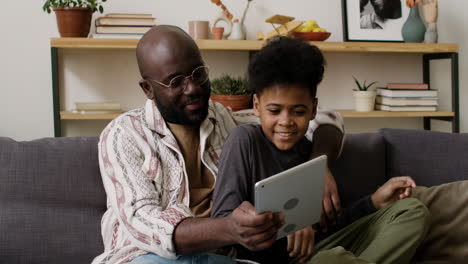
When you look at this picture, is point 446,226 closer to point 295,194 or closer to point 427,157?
point 427,157

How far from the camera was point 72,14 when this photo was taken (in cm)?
257

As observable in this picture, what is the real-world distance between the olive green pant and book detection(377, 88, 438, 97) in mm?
1578

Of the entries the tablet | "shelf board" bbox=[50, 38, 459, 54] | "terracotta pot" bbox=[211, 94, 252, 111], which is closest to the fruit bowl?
"shelf board" bbox=[50, 38, 459, 54]

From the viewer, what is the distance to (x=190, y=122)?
1.57 m

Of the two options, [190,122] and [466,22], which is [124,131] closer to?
[190,122]

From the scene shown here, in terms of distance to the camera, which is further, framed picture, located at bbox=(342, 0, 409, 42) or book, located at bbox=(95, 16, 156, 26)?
framed picture, located at bbox=(342, 0, 409, 42)

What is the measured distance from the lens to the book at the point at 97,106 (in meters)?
2.67

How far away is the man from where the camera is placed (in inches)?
51.8

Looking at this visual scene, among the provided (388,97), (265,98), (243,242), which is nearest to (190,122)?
(265,98)

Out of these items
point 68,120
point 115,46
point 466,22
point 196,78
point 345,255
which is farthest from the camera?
point 466,22

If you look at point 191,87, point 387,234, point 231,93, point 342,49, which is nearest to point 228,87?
point 231,93

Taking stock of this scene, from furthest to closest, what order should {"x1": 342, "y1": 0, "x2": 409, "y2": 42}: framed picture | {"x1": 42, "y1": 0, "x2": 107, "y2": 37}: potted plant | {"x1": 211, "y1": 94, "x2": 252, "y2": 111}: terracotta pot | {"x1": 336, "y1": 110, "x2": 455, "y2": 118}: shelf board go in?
{"x1": 342, "y1": 0, "x2": 409, "y2": 42}: framed picture < {"x1": 336, "y1": 110, "x2": 455, "y2": 118}: shelf board < {"x1": 211, "y1": 94, "x2": 252, "y2": 111}: terracotta pot < {"x1": 42, "y1": 0, "x2": 107, "y2": 37}: potted plant

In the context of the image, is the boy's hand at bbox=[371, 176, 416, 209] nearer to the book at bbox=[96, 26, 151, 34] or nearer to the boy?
the boy

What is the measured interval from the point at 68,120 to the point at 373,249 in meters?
1.95
